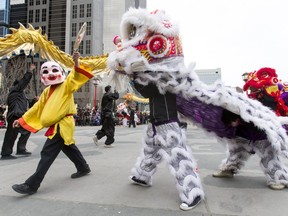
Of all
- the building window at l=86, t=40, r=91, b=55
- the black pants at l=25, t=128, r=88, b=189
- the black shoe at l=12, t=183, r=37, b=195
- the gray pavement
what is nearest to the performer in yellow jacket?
the black pants at l=25, t=128, r=88, b=189

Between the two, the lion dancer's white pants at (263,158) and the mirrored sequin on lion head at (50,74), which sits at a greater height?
the mirrored sequin on lion head at (50,74)

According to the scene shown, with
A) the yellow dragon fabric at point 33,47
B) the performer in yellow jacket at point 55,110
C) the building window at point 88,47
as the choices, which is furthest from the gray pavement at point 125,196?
the building window at point 88,47

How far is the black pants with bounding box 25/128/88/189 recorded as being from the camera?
9.89 feet

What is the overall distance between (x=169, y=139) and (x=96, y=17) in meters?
63.4

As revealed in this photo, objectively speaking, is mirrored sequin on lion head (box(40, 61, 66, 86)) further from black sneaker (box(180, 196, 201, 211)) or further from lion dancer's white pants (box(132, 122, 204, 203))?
black sneaker (box(180, 196, 201, 211))

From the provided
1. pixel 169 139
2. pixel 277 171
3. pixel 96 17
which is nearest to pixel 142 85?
pixel 169 139

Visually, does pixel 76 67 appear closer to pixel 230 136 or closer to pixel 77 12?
pixel 230 136

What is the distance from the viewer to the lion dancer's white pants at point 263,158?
3.21 meters

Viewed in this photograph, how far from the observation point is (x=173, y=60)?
9.40ft

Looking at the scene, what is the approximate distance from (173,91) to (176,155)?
0.65 metres

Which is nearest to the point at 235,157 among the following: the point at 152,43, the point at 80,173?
the point at 152,43

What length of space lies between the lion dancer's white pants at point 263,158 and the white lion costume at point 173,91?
63mm

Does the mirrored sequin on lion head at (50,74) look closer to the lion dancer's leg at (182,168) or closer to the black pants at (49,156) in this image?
the black pants at (49,156)

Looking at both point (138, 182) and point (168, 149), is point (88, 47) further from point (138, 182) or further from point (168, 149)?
point (168, 149)
